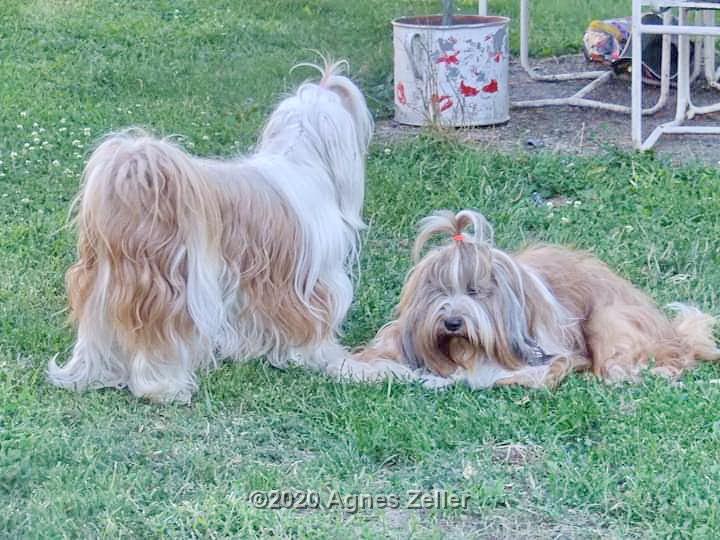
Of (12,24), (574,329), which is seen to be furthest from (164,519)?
(12,24)

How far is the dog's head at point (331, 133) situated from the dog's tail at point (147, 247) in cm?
58

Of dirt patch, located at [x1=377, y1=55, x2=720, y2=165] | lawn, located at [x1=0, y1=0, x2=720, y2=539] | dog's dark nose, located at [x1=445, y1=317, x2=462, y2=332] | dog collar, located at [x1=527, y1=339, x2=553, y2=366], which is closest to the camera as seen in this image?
lawn, located at [x1=0, y1=0, x2=720, y2=539]

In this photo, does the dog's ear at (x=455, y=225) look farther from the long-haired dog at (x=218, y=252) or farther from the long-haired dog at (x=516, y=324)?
the long-haired dog at (x=218, y=252)

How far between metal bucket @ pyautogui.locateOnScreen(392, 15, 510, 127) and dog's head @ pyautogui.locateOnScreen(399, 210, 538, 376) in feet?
10.8

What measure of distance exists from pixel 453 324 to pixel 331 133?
3.17ft

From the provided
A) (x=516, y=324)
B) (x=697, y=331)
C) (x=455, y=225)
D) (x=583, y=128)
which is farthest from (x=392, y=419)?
(x=583, y=128)

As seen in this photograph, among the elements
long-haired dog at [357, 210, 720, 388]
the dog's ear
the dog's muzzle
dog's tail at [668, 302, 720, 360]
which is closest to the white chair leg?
dog's tail at [668, 302, 720, 360]

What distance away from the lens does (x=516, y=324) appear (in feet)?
15.6

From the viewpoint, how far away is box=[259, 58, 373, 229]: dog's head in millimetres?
5090

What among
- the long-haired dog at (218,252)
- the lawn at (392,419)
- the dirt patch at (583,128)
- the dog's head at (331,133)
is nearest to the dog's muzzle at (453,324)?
the lawn at (392,419)

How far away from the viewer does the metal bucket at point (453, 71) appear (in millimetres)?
8086

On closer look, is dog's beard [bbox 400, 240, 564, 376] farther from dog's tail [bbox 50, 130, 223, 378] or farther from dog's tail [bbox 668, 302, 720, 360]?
dog's tail [bbox 50, 130, 223, 378]

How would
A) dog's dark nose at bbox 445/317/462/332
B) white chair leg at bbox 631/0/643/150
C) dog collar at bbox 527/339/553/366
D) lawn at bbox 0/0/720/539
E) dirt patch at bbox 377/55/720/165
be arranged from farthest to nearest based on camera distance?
dirt patch at bbox 377/55/720/165
white chair leg at bbox 631/0/643/150
dog collar at bbox 527/339/553/366
dog's dark nose at bbox 445/317/462/332
lawn at bbox 0/0/720/539

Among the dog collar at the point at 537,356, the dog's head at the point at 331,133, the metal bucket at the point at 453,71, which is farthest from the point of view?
the metal bucket at the point at 453,71
